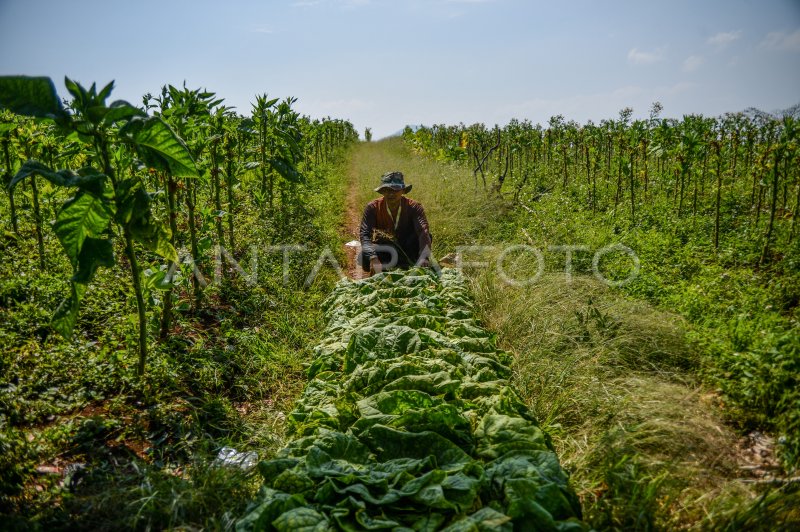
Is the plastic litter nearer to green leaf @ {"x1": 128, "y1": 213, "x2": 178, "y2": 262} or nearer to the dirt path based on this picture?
green leaf @ {"x1": 128, "y1": 213, "x2": 178, "y2": 262}

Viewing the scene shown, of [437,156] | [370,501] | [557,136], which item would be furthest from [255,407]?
[437,156]

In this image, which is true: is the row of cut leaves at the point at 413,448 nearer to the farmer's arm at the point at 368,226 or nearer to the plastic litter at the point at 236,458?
the plastic litter at the point at 236,458

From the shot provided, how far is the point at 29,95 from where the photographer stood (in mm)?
2596

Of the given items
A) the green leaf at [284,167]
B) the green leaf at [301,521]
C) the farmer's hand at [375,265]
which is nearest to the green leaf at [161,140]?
the green leaf at [301,521]

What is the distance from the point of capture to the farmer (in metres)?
5.77

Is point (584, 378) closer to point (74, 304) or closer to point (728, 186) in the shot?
point (74, 304)

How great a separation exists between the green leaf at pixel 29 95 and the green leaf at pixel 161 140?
0.37 m

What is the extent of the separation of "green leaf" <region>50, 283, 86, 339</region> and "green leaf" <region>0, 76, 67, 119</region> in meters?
1.00

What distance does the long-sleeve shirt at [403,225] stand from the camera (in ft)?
19.4

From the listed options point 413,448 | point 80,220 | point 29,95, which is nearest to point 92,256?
point 80,220

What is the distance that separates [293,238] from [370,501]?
18.0ft

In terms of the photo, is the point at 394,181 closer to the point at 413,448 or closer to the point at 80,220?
the point at 80,220

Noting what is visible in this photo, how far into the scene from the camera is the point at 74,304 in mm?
2896

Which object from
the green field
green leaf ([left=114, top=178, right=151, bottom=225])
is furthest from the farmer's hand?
green leaf ([left=114, top=178, right=151, bottom=225])
